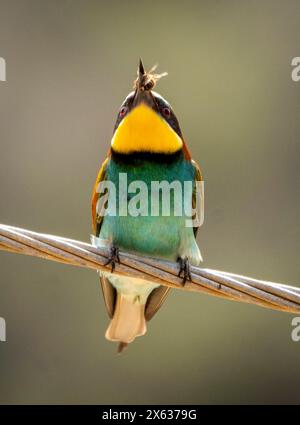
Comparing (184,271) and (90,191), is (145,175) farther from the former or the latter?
(90,191)

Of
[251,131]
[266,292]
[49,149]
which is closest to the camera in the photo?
[266,292]

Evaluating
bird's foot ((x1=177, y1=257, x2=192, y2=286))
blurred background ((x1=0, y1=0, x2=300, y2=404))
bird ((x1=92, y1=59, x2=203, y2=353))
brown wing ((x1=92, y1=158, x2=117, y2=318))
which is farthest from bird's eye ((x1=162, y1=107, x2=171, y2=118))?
blurred background ((x1=0, y1=0, x2=300, y2=404))

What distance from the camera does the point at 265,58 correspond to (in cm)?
891

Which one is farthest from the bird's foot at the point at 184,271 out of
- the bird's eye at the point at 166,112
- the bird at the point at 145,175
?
the bird's eye at the point at 166,112

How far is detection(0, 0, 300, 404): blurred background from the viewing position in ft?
22.3

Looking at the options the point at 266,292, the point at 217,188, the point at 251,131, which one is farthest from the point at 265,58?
the point at 266,292

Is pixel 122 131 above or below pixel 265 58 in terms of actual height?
below

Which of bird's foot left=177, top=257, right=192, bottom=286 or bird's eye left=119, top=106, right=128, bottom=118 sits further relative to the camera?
bird's eye left=119, top=106, right=128, bottom=118

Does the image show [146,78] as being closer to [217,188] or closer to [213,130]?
[217,188]

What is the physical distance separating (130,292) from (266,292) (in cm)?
107

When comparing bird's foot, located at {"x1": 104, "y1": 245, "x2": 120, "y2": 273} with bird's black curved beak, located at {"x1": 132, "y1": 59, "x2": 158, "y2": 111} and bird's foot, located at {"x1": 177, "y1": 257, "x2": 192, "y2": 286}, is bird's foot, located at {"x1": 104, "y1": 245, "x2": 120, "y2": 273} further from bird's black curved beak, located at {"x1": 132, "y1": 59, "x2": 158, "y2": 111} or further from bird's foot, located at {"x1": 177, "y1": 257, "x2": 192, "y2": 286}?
bird's black curved beak, located at {"x1": 132, "y1": 59, "x2": 158, "y2": 111}

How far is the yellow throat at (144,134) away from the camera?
11.4 feet

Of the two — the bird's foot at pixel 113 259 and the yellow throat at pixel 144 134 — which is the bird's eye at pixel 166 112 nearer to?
the yellow throat at pixel 144 134

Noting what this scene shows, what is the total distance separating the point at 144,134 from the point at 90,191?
3.51m
